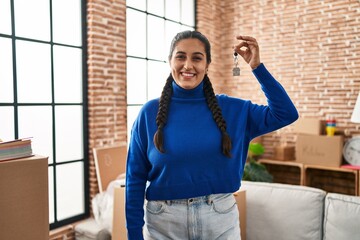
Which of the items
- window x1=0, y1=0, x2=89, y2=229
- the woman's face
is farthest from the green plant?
the woman's face

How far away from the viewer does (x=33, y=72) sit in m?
2.96

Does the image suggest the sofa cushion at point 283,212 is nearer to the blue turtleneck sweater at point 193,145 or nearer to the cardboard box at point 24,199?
the blue turtleneck sweater at point 193,145

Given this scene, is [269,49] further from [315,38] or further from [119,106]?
[119,106]

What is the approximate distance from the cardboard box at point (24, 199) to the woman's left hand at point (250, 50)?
1.03m

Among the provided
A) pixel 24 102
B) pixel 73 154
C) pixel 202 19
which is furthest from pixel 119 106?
pixel 202 19

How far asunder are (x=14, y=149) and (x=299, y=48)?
12.9 feet

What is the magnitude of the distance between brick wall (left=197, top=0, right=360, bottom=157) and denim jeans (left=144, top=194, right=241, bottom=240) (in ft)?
11.6

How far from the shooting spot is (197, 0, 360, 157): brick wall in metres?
4.33

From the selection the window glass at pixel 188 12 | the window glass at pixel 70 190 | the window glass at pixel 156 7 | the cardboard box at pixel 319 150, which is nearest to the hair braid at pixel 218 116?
the window glass at pixel 70 190

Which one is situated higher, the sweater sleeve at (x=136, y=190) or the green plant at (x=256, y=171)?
the sweater sleeve at (x=136, y=190)

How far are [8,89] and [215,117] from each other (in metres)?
2.07

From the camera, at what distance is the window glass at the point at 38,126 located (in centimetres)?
291

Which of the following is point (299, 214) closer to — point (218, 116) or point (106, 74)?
point (218, 116)

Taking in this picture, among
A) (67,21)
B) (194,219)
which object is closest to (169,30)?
(67,21)
